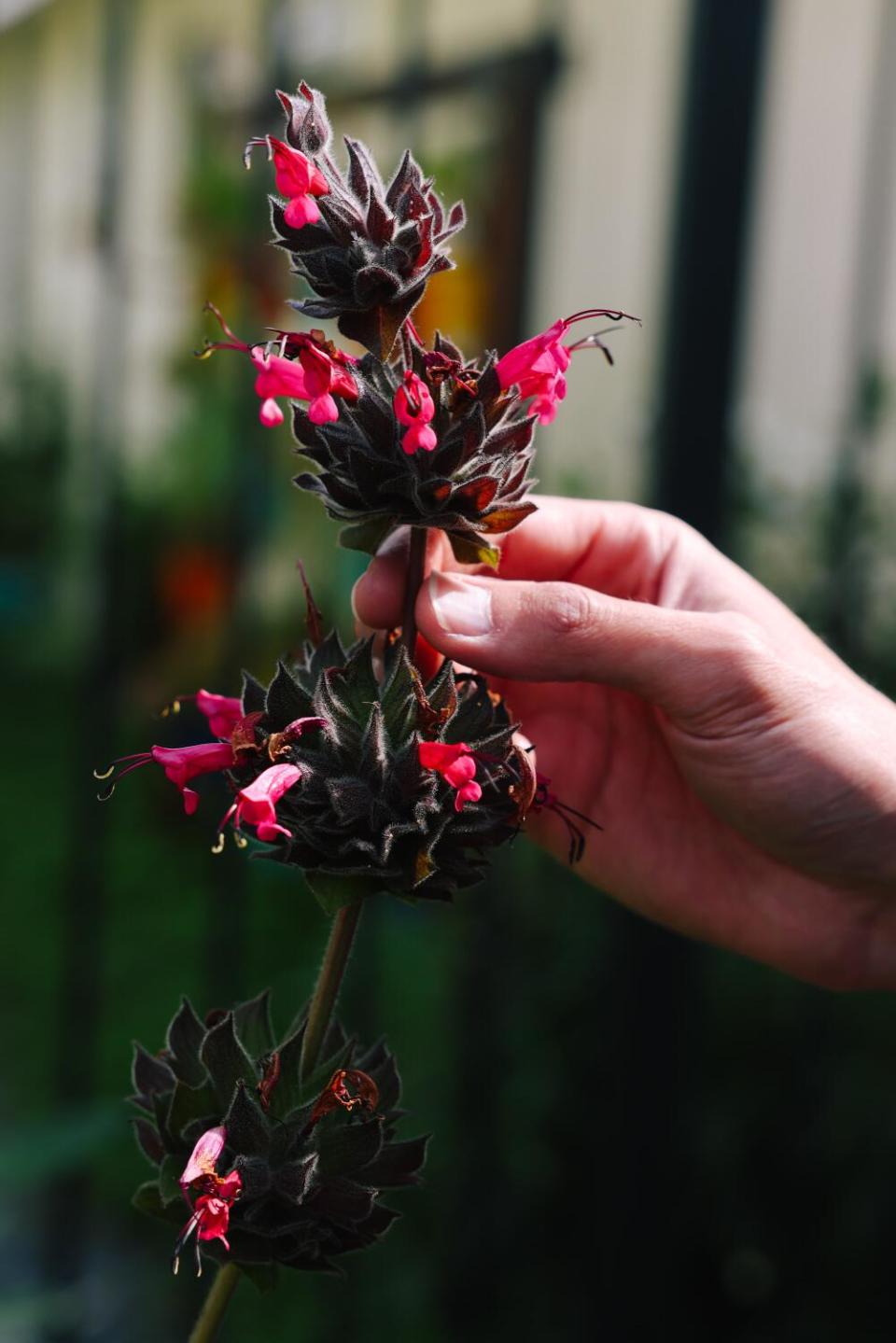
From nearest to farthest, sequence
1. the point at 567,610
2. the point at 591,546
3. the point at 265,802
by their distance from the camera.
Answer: the point at 265,802 < the point at 567,610 < the point at 591,546

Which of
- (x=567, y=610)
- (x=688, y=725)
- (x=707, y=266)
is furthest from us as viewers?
(x=707, y=266)

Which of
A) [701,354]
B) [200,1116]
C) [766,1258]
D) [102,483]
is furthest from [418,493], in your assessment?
[766,1258]

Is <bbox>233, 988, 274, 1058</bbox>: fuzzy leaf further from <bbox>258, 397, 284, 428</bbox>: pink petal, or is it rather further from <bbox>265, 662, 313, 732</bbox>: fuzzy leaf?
<bbox>258, 397, 284, 428</bbox>: pink petal

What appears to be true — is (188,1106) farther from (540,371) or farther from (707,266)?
(707,266)

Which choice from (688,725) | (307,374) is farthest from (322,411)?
(688,725)

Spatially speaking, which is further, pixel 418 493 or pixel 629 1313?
pixel 629 1313

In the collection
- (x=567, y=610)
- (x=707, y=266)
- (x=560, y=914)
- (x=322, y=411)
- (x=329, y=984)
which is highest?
Result: (x=707, y=266)

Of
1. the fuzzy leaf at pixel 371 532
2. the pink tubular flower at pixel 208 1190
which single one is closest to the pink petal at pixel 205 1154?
the pink tubular flower at pixel 208 1190

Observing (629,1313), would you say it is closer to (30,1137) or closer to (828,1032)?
(828,1032)
